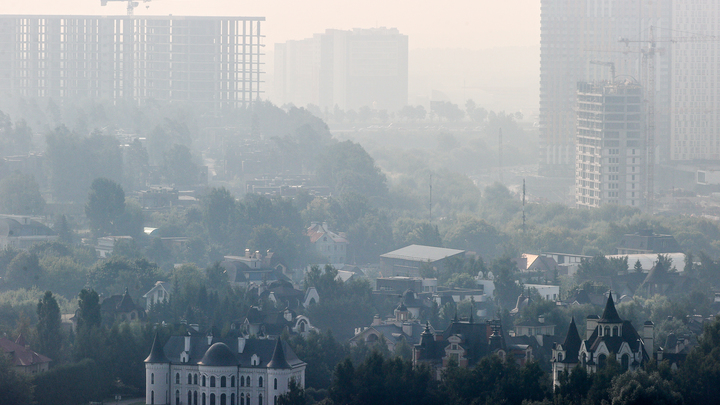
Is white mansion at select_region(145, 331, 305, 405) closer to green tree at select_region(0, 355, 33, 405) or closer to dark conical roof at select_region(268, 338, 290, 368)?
dark conical roof at select_region(268, 338, 290, 368)

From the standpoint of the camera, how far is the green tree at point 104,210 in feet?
338

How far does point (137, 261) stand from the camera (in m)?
82.8

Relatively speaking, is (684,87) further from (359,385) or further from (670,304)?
(359,385)

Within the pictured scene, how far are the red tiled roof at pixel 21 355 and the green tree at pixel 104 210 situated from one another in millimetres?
40837

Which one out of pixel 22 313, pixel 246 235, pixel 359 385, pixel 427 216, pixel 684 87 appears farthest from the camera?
pixel 684 87

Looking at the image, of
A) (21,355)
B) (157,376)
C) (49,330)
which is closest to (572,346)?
(157,376)

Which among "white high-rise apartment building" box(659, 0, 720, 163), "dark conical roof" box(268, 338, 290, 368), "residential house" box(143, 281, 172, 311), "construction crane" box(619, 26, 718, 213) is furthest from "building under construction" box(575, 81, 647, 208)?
"dark conical roof" box(268, 338, 290, 368)

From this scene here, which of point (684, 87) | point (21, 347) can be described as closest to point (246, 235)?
point (21, 347)

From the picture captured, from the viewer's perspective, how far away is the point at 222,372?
5672 cm

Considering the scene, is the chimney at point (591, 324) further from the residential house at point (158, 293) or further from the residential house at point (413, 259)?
the residential house at point (413, 259)

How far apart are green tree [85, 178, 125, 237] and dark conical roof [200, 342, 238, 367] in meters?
46.7

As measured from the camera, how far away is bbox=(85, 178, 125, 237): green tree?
103125 millimetres

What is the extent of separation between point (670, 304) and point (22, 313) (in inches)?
1062

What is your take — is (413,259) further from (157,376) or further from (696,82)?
(696,82)
